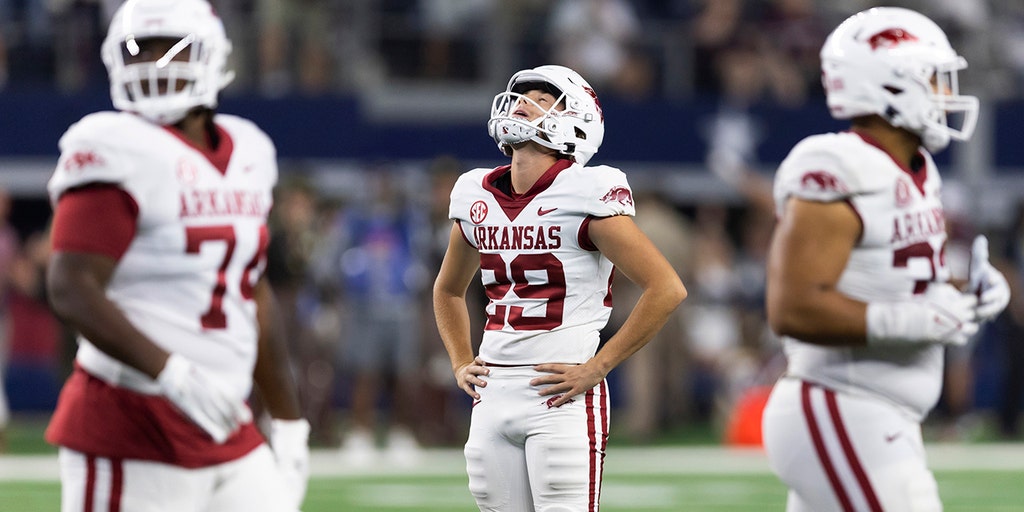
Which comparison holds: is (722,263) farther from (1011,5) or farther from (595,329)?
(595,329)

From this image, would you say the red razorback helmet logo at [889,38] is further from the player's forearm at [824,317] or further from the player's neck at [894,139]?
the player's forearm at [824,317]

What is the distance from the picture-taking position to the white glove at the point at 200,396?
12.1 ft

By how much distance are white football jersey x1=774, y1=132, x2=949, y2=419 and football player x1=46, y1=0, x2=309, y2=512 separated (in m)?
1.38

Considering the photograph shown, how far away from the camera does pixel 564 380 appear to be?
4.69 meters

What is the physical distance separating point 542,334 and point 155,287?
1322 millimetres

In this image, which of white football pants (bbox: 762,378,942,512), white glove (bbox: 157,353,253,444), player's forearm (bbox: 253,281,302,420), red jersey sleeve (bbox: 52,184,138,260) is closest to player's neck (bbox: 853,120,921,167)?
white football pants (bbox: 762,378,942,512)

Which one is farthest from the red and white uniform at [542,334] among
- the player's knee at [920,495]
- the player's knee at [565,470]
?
the player's knee at [920,495]

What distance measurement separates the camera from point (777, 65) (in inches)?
642

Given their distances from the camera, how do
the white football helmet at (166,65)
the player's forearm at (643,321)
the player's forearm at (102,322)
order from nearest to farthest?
1. the player's forearm at (102,322)
2. the white football helmet at (166,65)
3. the player's forearm at (643,321)

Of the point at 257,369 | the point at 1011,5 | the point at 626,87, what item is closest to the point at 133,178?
the point at 257,369

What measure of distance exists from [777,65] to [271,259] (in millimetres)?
6943

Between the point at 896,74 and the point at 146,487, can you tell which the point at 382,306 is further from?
the point at 146,487

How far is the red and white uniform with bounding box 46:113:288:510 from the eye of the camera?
3.71 metres

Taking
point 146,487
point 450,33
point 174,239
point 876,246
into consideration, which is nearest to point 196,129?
point 174,239
